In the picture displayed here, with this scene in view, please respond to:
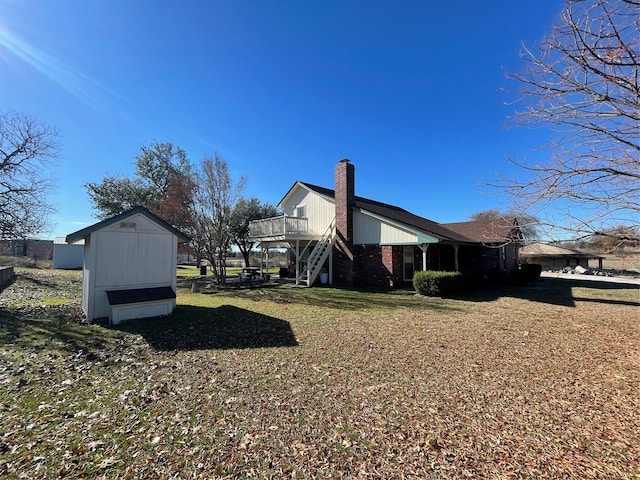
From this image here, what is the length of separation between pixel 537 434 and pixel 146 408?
15.1ft

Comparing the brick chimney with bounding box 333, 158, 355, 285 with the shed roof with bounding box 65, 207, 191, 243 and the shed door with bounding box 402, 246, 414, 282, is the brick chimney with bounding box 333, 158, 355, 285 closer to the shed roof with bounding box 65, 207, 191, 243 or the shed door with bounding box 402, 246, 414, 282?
the shed door with bounding box 402, 246, 414, 282

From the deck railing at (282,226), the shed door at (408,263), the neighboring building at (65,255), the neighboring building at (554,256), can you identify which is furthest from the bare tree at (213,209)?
the neighboring building at (554,256)

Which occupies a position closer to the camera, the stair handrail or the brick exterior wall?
the brick exterior wall

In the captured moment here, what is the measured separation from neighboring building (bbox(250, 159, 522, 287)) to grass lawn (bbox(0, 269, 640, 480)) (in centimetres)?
726

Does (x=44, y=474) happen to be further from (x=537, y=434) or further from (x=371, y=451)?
(x=537, y=434)

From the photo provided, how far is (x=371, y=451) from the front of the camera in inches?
110

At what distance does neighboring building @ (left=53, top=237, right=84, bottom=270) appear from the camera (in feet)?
102

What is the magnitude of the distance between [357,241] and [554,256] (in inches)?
1309

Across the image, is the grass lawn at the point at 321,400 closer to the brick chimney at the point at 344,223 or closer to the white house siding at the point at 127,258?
the white house siding at the point at 127,258

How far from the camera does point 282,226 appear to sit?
1694 cm

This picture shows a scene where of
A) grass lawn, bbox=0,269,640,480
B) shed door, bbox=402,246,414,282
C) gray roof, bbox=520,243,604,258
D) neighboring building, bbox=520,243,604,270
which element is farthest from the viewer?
gray roof, bbox=520,243,604,258

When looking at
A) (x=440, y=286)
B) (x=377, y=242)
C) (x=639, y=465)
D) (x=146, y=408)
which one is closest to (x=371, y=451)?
(x=639, y=465)

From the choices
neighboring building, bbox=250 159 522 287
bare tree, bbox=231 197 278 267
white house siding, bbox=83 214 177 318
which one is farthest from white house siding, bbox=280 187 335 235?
white house siding, bbox=83 214 177 318

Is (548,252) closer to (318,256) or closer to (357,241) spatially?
(357,241)
